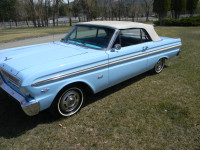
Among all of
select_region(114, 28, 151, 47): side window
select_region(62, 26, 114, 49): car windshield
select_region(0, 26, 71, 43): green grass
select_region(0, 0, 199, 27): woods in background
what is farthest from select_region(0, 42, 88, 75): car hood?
select_region(0, 0, 199, 27): woods in background


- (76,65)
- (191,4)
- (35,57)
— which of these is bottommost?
(76,65)

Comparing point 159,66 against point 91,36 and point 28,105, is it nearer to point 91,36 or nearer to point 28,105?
point 91,36

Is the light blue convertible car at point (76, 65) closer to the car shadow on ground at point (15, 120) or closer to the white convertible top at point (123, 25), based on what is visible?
the white convertible top at point (123, 25)

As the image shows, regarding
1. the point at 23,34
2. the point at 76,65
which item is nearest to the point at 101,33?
the point at 76,65

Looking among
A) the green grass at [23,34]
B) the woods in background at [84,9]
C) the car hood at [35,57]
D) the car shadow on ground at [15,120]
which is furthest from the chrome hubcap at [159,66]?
the woods in background at [84,9]

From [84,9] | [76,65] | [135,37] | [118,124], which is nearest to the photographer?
[76,65]

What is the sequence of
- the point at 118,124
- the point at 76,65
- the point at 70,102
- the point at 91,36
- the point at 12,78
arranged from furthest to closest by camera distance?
1. the point at 91,36
2. the point at 70,102
3. the point at 118,124
4. the point at 76,65
5. the point at 12,78

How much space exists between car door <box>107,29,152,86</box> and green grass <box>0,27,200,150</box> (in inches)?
21.1

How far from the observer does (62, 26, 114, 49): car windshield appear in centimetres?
361

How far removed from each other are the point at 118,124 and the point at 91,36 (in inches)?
87.3

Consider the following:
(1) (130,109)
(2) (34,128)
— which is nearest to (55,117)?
(2) (34,128)

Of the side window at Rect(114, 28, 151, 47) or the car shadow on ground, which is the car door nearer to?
the side window at Rect(114, 28, 151, 47)

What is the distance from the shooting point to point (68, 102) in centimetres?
309

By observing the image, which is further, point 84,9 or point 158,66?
point 84,9
